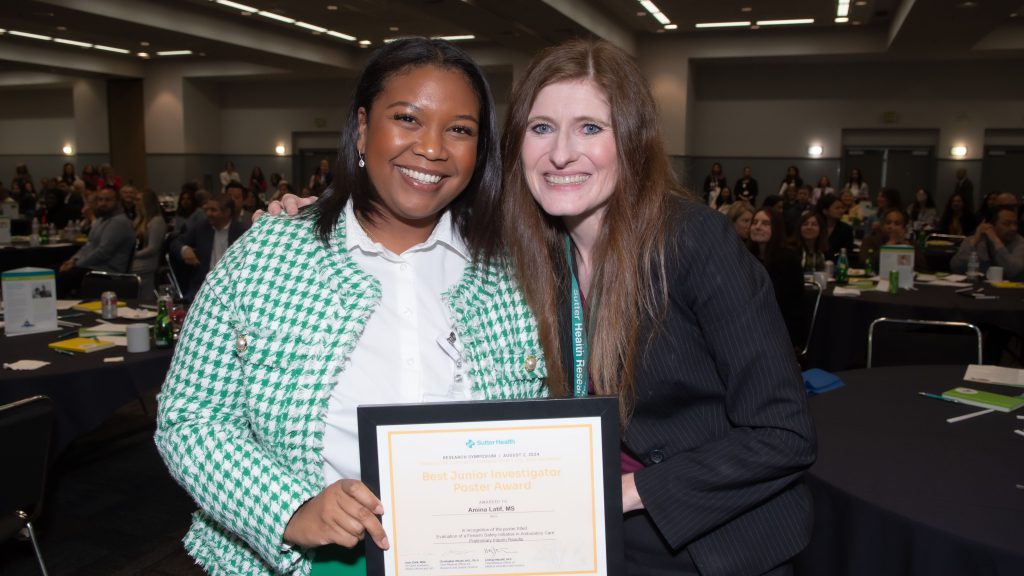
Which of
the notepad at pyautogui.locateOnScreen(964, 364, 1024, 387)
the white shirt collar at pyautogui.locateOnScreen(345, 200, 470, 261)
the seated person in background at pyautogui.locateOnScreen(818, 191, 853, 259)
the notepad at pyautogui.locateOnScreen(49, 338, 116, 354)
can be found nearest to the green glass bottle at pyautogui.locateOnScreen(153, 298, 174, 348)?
the notepad at pyautogui.locateOnScreen(49, 338, 116, 354)

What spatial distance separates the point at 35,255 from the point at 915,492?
928 centimetres

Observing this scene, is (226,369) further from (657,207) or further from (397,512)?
(657,207)

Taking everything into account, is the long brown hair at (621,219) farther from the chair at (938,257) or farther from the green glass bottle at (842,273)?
the chair at (938,257)

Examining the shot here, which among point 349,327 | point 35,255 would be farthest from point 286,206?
point 35,255

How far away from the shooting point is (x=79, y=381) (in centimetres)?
334

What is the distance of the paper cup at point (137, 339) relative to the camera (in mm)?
3680

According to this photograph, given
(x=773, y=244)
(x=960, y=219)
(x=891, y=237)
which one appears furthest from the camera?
(x=960, y=219)

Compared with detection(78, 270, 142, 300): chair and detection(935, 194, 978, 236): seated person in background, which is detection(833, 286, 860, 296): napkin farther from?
detection(935, 194, 978, 236): seated person in background

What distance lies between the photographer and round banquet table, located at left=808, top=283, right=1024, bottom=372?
17.0 ft

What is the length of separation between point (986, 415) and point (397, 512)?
2302 millimetres

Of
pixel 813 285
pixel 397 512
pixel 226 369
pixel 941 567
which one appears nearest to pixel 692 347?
pixel 397 512

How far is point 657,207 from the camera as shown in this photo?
4.53ft

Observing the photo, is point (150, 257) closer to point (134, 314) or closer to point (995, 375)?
point (134, 314)

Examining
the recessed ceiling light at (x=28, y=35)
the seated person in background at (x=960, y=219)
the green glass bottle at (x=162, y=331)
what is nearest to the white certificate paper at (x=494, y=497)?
the green glass bottle at (x=162, y=331)
